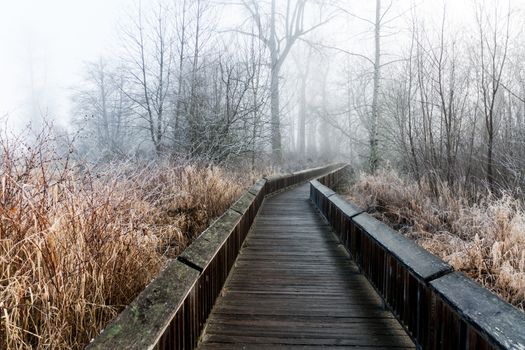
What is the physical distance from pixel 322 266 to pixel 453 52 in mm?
5201

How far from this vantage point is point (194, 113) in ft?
41.1

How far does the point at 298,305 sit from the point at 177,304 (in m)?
1.78

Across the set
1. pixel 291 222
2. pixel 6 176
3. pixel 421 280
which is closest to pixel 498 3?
pixel 291 222

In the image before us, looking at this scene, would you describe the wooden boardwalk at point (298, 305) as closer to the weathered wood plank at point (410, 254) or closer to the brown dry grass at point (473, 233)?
the weathered wood plank at point (410, 254)

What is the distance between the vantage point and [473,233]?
5766mm

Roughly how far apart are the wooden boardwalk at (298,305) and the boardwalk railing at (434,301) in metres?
0.21

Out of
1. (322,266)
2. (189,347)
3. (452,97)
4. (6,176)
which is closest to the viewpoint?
(189,347)

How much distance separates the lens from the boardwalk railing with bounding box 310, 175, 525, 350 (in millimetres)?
1817

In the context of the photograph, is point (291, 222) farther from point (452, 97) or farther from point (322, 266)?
point (452, 97)

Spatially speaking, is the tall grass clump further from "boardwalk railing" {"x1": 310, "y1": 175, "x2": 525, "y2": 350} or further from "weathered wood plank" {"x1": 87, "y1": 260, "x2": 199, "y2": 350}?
"boardwalk railing" {"x1": 310, "y1": 175, "x2": 525, "y2": 350}

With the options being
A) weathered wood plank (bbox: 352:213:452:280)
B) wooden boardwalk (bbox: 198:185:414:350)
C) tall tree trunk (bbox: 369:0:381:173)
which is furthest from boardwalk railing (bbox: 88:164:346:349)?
tall tree trunk (bbox: 369:0:381:173)

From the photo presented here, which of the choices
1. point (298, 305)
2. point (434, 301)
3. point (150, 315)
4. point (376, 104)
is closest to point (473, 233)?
point (298, 305)

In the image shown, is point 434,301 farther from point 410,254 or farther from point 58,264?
point 58,264

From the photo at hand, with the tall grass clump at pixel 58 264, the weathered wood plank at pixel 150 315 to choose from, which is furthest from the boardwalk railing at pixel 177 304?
the tall grass clump at pixel 58 264
